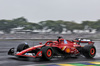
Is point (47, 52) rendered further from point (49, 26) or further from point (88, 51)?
point (49, 26)

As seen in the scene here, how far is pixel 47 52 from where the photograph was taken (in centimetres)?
912

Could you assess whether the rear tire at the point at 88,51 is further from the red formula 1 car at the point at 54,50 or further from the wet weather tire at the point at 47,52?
the wet weather tire at the point at 47,52

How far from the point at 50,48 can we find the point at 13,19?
9025 centimetres

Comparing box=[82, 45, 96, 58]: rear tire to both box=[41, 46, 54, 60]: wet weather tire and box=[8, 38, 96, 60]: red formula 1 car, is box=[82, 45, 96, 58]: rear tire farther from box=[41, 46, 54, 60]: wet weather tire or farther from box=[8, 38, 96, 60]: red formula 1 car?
box=[41, 46, 54, 60]: wet weather tire

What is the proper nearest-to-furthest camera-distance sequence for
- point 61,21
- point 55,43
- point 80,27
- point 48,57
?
point 48,57 < point 55,43 < point 80,27 < point 61,21

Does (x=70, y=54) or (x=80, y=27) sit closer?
(x=70, y=54)

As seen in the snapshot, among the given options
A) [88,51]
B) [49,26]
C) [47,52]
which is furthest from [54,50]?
[49,26]

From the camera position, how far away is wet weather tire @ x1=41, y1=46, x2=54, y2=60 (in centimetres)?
898

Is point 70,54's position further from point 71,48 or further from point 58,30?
point 58,30

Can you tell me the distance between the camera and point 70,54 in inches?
425

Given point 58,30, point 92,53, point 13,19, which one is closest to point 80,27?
point 58,30

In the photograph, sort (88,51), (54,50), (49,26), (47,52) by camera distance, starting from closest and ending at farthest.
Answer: (47,52) → (54,50) → (88,51) → (49,26)

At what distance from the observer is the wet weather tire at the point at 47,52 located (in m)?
8.98

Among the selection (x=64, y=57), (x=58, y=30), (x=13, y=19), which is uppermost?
(x=13, y=19)
